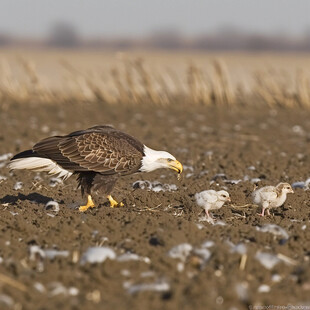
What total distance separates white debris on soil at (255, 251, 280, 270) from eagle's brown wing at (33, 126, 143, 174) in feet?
10.2

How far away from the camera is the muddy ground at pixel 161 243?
14.8 ft

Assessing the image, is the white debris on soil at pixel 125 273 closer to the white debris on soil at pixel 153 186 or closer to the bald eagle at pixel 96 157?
the bald eagle at pixel 96 157

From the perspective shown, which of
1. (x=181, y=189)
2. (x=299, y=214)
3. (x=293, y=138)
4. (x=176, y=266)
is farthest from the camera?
(x=293, y=138)

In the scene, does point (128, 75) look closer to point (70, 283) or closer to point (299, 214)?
point (299, 214)

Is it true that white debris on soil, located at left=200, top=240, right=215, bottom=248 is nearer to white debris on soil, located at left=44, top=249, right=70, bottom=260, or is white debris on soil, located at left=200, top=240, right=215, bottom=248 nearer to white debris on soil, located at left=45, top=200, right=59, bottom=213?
white debris on soil, located at left=44, top=249, right=70, bottom=260

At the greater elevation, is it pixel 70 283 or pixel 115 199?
pixel 70 283

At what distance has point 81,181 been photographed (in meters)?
8.52

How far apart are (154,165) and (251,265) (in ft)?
11.0

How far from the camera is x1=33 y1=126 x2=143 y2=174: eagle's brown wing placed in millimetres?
8125

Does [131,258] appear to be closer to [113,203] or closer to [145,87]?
[113,203]

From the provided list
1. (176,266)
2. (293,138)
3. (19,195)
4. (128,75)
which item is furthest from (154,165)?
(128,75)

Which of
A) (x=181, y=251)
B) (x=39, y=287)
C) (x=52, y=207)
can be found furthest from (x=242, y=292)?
(x=52, y=207)

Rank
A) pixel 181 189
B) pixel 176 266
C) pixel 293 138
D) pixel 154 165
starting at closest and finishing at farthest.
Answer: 1. pixel 176 266
2. pixel 154 165
3. pixel 181 189
4. pixel 293 138

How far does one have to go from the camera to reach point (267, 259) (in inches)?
204
